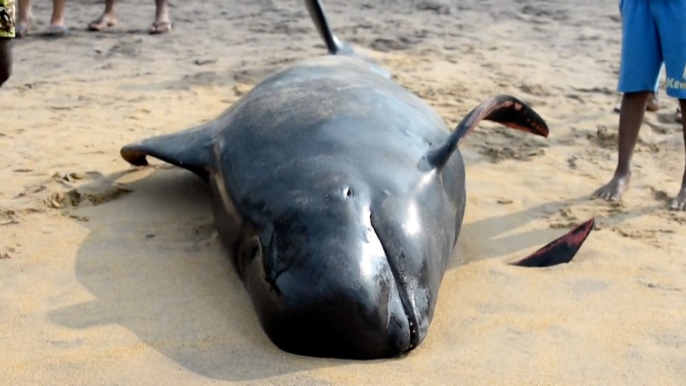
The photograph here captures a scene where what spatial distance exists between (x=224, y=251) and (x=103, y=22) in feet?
17.7

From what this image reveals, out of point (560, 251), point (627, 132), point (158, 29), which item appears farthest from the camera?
point (158, 29)

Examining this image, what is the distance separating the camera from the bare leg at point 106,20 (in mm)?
8351

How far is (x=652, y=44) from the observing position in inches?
184

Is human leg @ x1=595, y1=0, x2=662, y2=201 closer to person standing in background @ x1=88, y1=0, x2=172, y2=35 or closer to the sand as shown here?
the sand

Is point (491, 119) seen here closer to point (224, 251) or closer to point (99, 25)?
point (224, 251)

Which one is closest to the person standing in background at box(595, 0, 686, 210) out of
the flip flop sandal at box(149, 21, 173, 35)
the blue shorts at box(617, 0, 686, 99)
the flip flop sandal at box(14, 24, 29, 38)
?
the blue shorts at box(617, 0, 686, 99)

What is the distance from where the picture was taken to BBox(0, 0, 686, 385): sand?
2.86 metres

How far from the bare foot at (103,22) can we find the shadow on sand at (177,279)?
13.6 ft

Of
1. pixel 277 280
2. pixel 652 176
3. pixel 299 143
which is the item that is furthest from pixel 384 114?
pixel 652 176

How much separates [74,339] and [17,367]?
23cm

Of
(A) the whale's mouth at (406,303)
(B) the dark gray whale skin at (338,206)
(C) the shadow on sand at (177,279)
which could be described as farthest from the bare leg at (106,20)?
(A) the whale's mouth at (406,303)

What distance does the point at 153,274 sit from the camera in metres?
3.51

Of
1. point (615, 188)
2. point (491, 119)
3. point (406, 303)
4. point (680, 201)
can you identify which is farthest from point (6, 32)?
point (680, 201)

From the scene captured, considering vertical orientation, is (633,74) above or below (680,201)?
above
